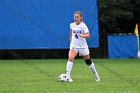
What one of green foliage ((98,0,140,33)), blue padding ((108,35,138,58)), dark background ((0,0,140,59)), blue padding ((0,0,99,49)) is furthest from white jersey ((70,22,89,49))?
green foliage ((98,0,140,33))

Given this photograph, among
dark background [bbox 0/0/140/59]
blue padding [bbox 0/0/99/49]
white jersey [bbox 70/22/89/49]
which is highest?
white jersey [bbox 70/22/89/49]

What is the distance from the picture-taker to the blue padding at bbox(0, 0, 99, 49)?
27.1 metres

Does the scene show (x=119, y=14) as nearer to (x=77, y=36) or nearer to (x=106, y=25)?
(x=106, y=25)

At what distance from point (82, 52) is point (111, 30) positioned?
2504cm

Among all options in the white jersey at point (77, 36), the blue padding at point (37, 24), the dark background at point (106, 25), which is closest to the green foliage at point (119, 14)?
the dark background at point (106, 25)

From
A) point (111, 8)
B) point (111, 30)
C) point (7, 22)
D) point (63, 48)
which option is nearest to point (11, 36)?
point (7, 22)

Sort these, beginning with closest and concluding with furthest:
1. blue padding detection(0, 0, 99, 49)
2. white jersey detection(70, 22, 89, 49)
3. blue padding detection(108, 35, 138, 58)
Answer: white jersey detection(70, 22, 89, 49) < blue padding detection(0, 0, 99, 49) < blue padding detection(108, 35, 138, 58)

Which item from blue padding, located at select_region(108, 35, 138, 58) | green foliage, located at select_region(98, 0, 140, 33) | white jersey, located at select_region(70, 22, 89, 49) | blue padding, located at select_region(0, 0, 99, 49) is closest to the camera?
white jersey, located at select_region(70, 22, 89, 49)

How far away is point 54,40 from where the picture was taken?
27203mm

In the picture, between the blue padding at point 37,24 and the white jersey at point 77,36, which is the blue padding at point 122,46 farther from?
the white jersey at point 77,36

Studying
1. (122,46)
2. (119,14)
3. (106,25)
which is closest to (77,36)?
(122,46)

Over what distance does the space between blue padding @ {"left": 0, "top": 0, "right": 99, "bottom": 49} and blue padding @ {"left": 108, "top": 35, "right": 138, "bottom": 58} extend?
5.97 feet

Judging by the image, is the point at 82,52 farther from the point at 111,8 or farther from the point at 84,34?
the point at 111,8

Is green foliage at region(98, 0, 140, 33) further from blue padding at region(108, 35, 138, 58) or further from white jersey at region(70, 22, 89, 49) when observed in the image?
white jersey at region(70, 22, 89, 49)
